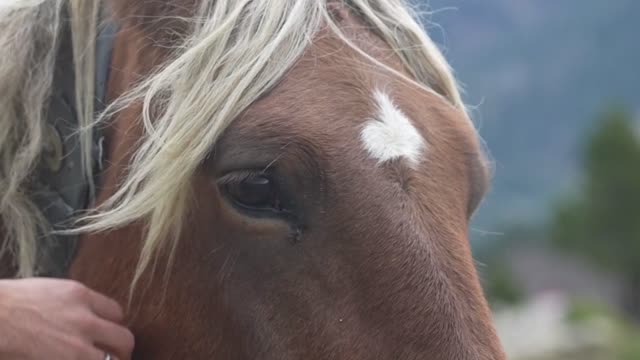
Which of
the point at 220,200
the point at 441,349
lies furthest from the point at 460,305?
the point at 220,200

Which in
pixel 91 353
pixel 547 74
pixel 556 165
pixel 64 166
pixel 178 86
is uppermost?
pixel 547 74

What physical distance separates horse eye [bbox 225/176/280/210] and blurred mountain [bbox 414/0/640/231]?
3543 inches

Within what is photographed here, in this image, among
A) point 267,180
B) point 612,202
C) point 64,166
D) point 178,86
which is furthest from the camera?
point 612,202

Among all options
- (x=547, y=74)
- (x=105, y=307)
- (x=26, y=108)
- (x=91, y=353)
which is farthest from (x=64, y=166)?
(x=547, y=74)

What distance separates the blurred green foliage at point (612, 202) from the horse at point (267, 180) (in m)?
33.9

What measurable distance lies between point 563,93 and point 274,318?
365ft

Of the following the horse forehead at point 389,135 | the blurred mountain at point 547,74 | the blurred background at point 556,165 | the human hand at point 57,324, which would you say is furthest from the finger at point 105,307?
the blurred mountain at point 547,74

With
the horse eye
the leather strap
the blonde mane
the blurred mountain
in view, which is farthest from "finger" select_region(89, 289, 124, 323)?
the blurred mountain

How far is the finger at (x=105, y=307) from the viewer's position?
2152 millimetres

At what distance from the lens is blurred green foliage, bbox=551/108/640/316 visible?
1385 inches

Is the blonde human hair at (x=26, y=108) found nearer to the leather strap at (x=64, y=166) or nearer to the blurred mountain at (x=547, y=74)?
the leather strap at (x=64, y=166)

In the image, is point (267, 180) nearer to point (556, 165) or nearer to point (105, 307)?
point (105, 307)

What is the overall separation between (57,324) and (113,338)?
118mm

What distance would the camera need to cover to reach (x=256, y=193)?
6.48 ft
